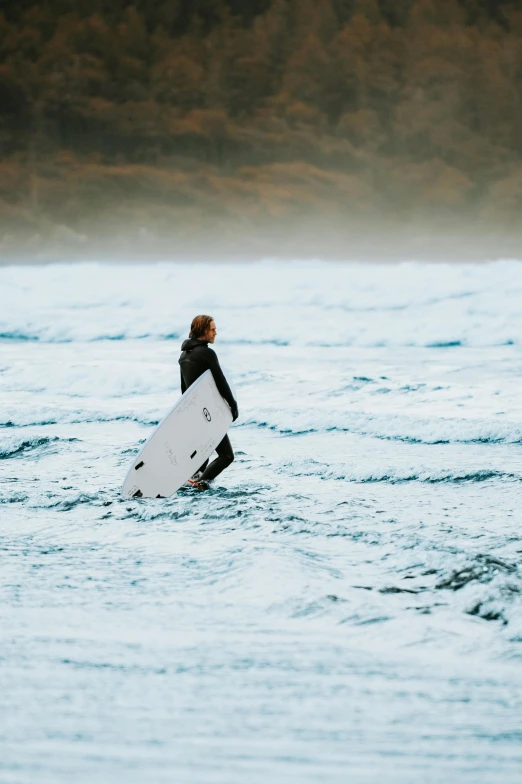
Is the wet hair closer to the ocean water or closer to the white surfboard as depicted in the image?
the white surfboard

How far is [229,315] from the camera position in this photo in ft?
46.0

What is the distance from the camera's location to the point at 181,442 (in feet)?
10.5

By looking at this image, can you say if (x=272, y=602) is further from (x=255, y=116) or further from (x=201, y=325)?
(x=255, y=116)

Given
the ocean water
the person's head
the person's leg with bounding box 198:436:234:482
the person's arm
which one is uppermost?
the person's head

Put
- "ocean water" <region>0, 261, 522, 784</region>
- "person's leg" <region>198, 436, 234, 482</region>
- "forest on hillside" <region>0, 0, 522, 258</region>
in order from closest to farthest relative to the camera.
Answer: "ocean water" <region>0, 261, 522, 784</region> < "person's leg" <region>198, 436, 234, 482</region> < "forest on hillside" <region>0, 0, 522, 258</region>

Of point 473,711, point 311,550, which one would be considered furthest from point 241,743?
point 311,550

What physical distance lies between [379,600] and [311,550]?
493 mm

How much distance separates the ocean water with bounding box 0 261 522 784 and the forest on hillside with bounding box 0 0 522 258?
522cm

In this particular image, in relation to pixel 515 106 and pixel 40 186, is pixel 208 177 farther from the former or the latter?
pixel 515 106

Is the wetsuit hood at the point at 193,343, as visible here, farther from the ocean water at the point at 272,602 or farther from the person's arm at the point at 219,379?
the ocean water at the point at 272,602

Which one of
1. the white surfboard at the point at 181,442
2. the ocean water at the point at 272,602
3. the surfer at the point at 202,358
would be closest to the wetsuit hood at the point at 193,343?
the surfer at the point at 202,358

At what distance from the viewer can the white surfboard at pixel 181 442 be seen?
125 inches

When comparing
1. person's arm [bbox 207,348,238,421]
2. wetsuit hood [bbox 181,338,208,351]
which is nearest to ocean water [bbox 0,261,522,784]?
person's arm [bbox 207,348,238,421]

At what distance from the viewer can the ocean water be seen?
145 cm
